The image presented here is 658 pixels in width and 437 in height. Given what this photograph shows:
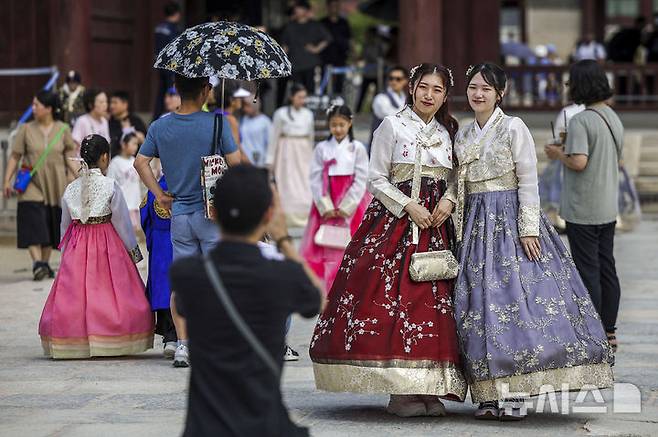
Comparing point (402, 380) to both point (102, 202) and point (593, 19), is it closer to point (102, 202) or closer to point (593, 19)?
point (102, 202)

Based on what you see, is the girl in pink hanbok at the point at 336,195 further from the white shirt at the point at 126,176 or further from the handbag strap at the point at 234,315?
the handbag strap at the point at 234,315

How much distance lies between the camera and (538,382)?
20.5 feet

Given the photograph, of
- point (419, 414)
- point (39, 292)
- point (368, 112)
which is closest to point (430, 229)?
point (419, 414)

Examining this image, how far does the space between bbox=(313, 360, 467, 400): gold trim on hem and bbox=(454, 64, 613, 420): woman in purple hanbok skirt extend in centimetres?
→ 8

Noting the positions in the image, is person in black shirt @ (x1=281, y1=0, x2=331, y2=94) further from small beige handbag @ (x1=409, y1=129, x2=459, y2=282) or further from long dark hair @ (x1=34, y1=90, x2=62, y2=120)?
small beige handbag @ (x1=409, y1=129, x2=459, y2=282)

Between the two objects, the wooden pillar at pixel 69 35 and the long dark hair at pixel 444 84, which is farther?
the wooden pillar at pixel 69 35

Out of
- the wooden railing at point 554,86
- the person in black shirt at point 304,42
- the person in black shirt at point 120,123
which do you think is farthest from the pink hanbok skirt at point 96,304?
the wooden railing at point 554,86

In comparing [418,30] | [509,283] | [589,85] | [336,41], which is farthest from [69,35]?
[509,283]

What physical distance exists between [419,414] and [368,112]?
1618 cm

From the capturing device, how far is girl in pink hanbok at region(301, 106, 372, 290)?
1038 cm

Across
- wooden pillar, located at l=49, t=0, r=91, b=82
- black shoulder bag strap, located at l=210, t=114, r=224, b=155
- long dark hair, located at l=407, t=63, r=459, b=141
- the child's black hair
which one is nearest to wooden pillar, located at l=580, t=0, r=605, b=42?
wooden pillar, located at l=49, t=0, r=91, b=82

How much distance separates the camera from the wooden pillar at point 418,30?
18422mm

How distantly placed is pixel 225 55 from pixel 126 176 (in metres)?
5.90

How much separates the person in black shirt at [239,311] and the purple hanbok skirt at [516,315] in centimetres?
207
